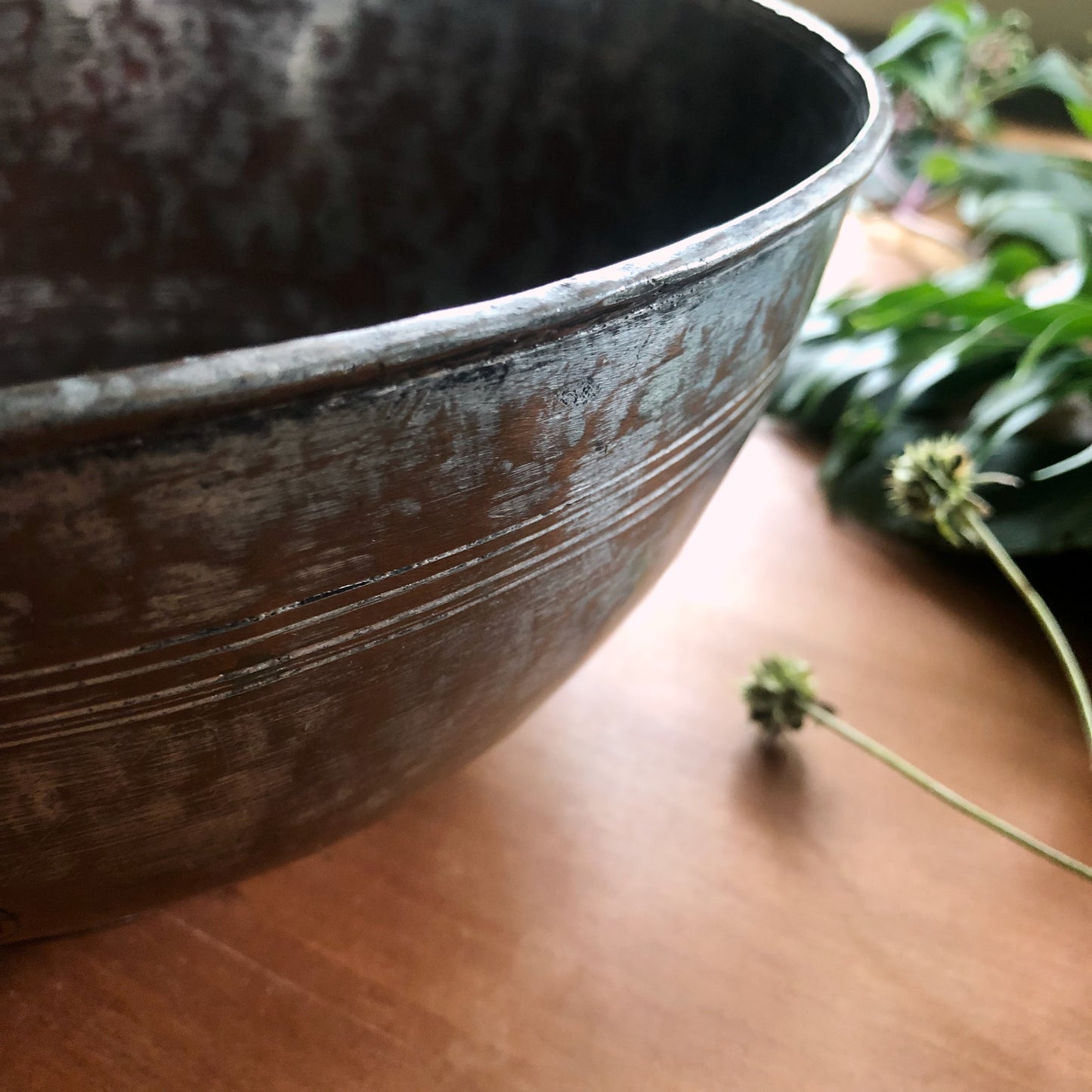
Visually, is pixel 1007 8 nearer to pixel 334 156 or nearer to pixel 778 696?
pixel 334 156

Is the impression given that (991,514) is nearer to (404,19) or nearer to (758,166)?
(758,166)

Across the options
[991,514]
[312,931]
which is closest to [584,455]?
[312,931]

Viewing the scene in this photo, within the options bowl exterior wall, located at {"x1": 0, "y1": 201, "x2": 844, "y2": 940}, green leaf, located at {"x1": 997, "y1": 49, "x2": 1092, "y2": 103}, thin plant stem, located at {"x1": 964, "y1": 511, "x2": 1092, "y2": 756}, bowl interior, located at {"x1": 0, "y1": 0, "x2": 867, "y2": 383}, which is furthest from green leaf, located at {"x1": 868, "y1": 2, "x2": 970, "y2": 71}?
bowl exterior wall, located at {"x1": 0, "y1": 201, "x2": 844, "y2": 940}

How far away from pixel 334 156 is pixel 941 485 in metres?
0.31

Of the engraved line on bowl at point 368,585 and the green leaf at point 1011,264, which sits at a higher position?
the engraved line on bowl at point 368,585

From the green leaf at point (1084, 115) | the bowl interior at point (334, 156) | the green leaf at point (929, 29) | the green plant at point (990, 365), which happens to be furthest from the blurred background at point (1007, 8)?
the bowl interior at point (334, 156)

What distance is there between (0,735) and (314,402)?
0.07 meters

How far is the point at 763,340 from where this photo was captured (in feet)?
0.71

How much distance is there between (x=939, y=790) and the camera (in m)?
0.33

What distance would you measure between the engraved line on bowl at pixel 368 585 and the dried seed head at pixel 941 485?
18cm

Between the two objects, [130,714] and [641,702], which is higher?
[130,714]

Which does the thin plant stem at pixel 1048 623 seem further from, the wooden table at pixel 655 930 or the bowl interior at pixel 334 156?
the bowl interior at pixel 334 156

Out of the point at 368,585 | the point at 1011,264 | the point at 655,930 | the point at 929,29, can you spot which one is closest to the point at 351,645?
the point at 368,585

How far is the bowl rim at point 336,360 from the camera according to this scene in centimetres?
12
